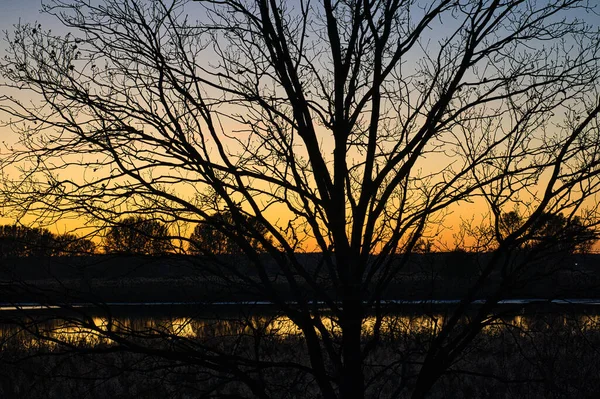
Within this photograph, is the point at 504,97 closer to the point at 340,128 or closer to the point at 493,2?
the point at 493,2

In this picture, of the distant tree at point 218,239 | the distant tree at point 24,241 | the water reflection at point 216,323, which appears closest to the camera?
the water reflection at point 216,323

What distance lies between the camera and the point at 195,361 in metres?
3.84

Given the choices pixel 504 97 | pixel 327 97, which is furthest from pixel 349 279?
pixel 504 97

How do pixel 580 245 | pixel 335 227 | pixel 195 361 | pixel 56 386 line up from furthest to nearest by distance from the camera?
pixel 56 386 < pixel 580 245 < pixel 335 227 < pixel 195 361

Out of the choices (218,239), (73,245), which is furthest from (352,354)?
(73,245)

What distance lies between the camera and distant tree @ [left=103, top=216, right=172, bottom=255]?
13.9 feet

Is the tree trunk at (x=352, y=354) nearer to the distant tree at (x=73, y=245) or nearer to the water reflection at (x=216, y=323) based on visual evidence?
the water reflection at (x=216, y=323)

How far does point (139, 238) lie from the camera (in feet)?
14.2

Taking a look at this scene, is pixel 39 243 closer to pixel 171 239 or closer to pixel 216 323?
pixel 171 239

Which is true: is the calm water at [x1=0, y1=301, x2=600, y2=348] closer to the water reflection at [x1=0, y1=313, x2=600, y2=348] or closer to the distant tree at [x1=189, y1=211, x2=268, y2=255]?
the water reflection at [x1=0, y1=313, x2=600, y2=348]

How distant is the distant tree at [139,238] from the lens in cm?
422

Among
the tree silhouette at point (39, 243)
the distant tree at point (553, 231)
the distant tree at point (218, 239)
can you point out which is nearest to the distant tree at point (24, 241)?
the tree silhouette at point (39, 243)

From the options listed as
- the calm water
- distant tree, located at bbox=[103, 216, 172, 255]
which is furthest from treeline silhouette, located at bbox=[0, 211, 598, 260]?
the calm water

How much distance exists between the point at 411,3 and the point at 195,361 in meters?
2.59
